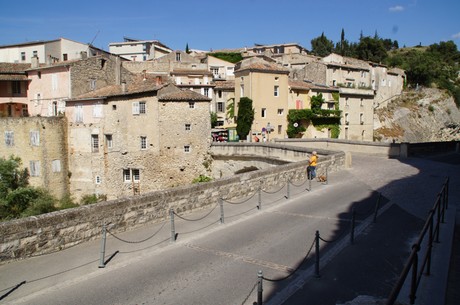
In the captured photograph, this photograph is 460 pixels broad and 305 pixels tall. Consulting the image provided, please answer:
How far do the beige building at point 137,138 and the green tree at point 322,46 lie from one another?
78.8 m

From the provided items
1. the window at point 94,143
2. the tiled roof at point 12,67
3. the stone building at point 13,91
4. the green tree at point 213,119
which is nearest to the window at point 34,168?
the window at point 94,143

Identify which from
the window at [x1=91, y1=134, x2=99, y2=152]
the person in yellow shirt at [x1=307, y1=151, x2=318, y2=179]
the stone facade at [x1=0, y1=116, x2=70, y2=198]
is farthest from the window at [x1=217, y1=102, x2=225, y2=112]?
the person in yellow shirt at [x1=307, y1=151, x2=318, y2=179]

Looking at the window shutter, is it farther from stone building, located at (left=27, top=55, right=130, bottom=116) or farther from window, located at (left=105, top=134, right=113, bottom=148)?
stone building, located at (left=27, top=55, right=130, bottom=116)

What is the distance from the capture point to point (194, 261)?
8.38 metres

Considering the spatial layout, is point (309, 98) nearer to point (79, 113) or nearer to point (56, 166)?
point (79, 113)

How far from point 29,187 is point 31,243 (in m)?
32.2

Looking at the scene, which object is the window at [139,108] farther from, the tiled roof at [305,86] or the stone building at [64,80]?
the tiled roof at [305,86]

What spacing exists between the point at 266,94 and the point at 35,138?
2642 cm

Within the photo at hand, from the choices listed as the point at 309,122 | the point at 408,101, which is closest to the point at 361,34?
the point at 408,101

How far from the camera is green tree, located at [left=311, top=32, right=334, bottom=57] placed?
106625 millimetres

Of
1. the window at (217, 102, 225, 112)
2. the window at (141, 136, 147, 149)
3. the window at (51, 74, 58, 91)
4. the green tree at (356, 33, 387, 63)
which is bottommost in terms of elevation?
the window at (141, 136, 147, 149)

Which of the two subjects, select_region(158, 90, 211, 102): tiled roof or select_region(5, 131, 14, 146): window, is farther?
select_region(5, 131, 14, 146): window

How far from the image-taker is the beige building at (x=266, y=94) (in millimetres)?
45656

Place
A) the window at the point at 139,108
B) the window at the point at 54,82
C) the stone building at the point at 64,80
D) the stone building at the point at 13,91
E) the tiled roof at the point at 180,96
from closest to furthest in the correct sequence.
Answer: the tiled roof at the point at 180,96 → the window at the point at 139,108 → the stone building at the point at 64,80 → the window at the point at 54,82 → the stone building at the point at 13,91
